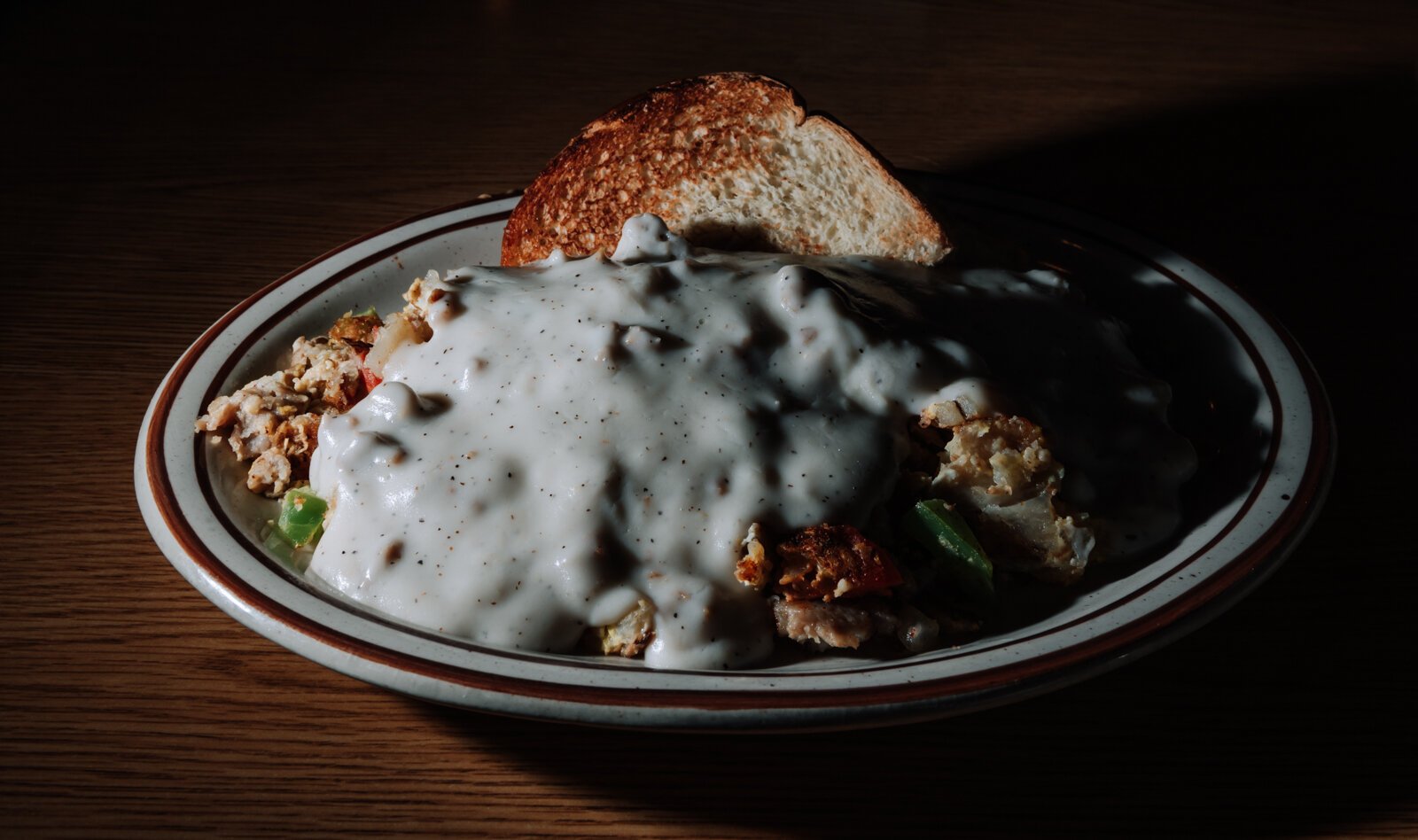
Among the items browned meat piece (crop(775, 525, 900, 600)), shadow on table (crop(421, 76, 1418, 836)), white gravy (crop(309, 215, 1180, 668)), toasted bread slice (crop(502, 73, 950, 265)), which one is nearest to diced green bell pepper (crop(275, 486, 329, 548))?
white gravy (crop(309, 215, 1180, 668))

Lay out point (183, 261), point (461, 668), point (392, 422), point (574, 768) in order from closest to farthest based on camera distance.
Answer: point (461, 668) < point (574, 768) < point (392, 422) < point (183, 261)

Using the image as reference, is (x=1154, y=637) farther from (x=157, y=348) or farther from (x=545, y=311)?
(x=157, y=348)

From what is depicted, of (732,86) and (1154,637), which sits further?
(732,86)

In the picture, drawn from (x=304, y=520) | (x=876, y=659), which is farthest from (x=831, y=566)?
(x=304, y=520)

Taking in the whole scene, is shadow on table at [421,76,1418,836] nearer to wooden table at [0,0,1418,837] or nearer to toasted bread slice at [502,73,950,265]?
wooden table at [0,0,1418,837]

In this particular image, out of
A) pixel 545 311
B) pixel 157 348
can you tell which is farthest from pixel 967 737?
pixel 157 348
